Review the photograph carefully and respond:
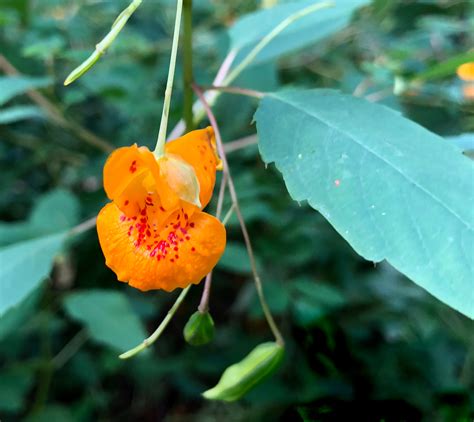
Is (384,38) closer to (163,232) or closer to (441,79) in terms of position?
(441,79)

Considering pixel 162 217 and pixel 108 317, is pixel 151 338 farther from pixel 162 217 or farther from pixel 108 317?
pixel 108 317

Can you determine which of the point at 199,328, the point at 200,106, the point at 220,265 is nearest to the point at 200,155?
the point at 199,328

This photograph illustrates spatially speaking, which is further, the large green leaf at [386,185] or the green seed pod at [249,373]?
the green seed pod at [249,373]

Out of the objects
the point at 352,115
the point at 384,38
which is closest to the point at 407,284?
the point at 384,38

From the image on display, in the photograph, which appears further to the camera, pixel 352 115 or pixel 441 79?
pixel 441 79

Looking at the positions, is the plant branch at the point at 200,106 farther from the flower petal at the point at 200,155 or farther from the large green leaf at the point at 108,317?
the large green leaf at the point at 108,317

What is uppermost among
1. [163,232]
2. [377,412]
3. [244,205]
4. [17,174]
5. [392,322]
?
[163,232]

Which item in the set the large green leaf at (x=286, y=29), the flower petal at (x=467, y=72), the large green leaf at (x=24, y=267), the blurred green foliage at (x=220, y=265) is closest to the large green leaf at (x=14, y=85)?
the blurred green foliage at (x=220, y=265)
